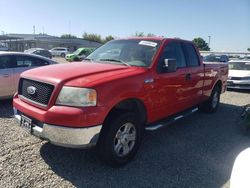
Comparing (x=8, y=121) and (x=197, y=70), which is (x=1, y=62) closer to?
(x=8, y=121)

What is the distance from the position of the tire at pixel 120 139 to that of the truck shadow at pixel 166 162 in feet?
0.57

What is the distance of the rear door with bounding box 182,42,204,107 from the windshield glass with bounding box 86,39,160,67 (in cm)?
113

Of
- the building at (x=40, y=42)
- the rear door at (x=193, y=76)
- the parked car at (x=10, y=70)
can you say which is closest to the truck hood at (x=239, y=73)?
the rear door at (x=193, y=76)

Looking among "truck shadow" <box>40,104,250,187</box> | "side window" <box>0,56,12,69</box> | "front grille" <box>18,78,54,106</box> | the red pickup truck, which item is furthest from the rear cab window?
"side window" <box>0,56,12,69</box>

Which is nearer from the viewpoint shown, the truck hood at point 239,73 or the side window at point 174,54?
the side window at point 174,54

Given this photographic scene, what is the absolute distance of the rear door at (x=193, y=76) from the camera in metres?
5.71

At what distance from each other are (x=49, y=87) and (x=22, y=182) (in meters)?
1.28

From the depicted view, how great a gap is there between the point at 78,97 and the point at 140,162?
5.03 ft

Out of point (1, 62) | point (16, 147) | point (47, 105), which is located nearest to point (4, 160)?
point (16, 147)

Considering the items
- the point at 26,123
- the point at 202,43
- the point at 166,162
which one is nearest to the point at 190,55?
the point at 166,162

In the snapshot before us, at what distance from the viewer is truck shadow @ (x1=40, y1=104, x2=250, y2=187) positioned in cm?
369

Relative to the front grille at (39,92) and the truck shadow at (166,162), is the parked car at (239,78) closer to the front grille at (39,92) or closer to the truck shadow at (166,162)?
the truck shadow at (166,162)

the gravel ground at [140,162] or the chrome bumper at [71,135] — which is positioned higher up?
the chrome bumper at [71,135]

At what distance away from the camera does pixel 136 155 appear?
448 cm
